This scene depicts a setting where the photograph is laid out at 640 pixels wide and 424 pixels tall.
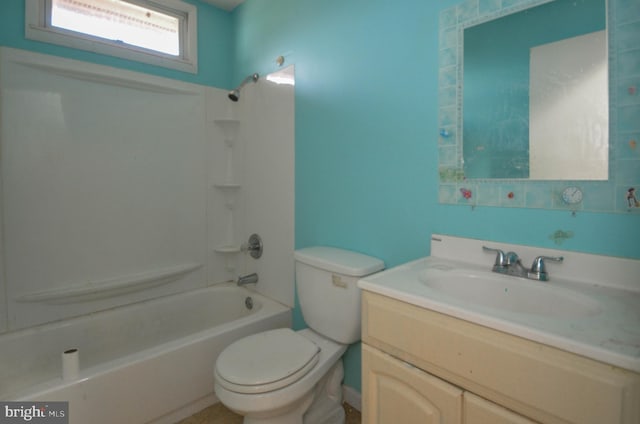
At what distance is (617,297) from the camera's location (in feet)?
2.86

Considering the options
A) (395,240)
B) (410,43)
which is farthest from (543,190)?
(410,43)

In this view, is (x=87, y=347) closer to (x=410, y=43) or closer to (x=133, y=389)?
(x=133, y=389)

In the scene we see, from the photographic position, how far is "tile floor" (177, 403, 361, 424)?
1.61 meters

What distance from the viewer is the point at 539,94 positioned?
1085 millimetres

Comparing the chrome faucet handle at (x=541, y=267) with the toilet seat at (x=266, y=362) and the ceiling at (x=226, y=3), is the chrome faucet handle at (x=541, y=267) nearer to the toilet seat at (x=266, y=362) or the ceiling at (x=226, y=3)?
the toilet seat at (x=266, y=362)

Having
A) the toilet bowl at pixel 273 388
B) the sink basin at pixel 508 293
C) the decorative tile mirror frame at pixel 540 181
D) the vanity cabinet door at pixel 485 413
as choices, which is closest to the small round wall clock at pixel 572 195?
the decorative tile mirror frame at pixel 540 181

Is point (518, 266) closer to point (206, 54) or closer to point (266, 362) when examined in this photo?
point (266, 362)

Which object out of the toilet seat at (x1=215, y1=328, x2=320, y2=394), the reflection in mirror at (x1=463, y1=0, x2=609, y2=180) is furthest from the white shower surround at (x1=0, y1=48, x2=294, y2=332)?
the reflection in mirror at (x1=463, y1=0, x2=609, y2=180)

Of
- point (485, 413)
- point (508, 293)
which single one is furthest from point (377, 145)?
point (485, 413)

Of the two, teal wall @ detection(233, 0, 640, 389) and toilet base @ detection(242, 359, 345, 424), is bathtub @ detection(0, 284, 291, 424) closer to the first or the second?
toilet base @ detection(242, 359, 345, 424)

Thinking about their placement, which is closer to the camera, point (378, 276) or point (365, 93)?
point (378, 276)

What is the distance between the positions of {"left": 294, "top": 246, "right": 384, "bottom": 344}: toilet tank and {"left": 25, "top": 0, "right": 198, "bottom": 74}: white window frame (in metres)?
1.61

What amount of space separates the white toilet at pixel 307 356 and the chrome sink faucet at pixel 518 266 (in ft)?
1.61

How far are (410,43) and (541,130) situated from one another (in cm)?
63
